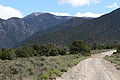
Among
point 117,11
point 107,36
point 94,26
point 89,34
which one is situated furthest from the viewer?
point 117,11

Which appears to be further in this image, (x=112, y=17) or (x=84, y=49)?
(x=112, y=17)

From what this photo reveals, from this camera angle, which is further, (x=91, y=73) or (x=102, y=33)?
(x=102, y=33)

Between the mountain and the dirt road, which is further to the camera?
the mountain

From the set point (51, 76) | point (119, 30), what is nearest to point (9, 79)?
point (51, 76)

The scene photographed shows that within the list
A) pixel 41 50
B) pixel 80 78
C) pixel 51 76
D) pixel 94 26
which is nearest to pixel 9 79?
pixel 51 76

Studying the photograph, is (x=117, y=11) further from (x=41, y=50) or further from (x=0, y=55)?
(x=0, y=55)

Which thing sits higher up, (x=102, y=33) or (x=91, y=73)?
(x=91, y=73)

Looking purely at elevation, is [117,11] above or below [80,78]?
above

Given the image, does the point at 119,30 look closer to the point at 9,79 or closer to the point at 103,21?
the point at 103,21

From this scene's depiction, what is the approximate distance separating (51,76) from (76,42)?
41.6m

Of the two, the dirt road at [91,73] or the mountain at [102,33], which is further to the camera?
the mountain at [102,33]

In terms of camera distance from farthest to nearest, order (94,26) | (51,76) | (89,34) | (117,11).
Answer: (117,11) < (94,26) < (89,34) < (51,76)

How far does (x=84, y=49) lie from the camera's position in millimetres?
54531

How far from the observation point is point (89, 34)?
15175cm
